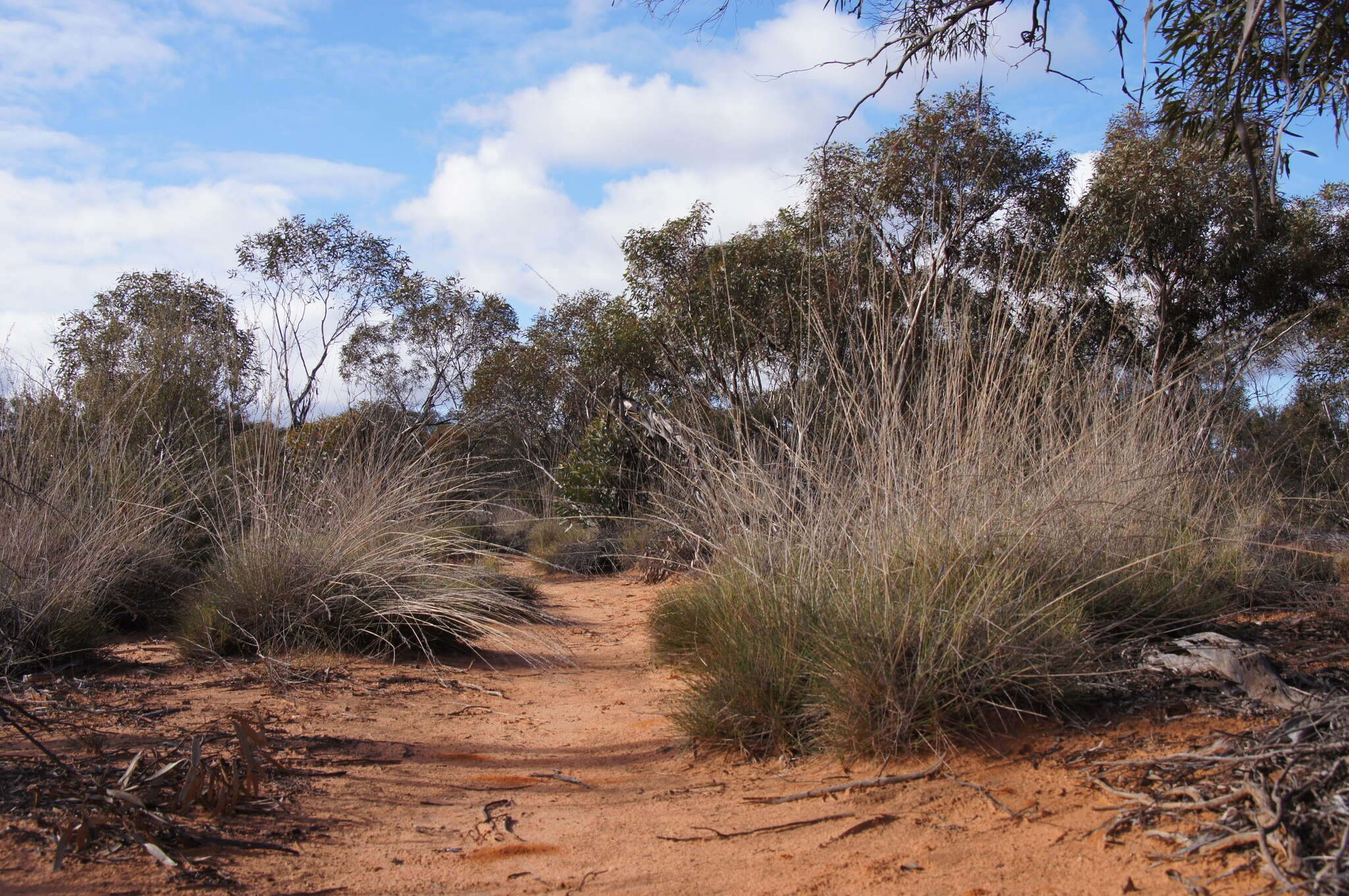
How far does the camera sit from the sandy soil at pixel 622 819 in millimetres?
2348

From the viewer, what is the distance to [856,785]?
2.95 meters

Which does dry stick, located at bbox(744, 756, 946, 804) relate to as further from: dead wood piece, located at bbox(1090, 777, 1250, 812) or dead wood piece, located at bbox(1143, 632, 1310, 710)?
dead wood piece, located at bbox(1143, 632, 1310, 710)

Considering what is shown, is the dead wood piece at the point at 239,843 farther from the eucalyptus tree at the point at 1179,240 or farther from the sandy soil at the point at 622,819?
the eucalyptus tree at the point at 1179,240

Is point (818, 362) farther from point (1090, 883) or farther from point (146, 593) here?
point (146, 593)

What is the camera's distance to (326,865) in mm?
2547

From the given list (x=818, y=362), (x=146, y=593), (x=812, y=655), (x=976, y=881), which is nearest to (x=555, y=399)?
(x=146, y=593)

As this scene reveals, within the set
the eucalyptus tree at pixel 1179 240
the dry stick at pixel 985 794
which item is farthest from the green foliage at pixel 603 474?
the dry stick at pixel 985 794

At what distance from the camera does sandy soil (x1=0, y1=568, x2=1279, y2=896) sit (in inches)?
92.4

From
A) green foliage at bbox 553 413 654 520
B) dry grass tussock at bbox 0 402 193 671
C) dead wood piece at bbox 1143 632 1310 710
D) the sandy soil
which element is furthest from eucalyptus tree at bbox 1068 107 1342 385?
dry grass tussock at bbox 0 402 193 671

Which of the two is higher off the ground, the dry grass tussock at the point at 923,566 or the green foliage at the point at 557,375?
the green foliage at the point at 557,375

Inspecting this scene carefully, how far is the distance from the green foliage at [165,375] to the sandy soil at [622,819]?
3002 millimetres

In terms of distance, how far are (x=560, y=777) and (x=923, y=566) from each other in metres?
1.66

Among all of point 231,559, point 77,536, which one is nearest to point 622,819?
point 231,559

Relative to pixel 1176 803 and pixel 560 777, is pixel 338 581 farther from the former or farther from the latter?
pixel 1176 803
